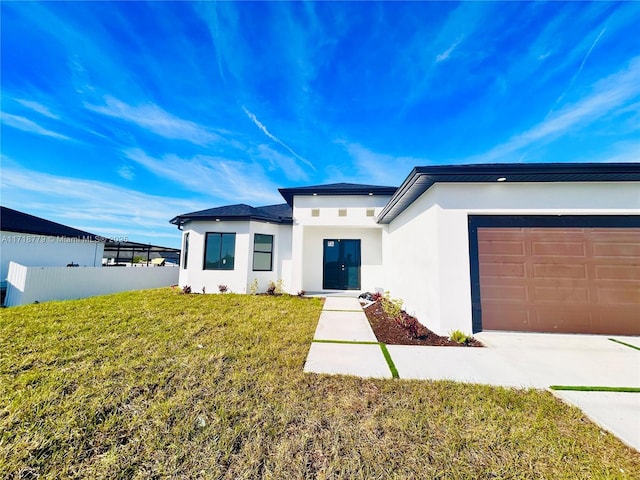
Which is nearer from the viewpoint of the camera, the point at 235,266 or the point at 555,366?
the point at 555,366

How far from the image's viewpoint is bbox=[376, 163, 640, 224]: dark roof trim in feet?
14.8

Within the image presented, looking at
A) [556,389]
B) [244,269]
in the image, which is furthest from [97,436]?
[244,269]

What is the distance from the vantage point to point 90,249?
13.9m

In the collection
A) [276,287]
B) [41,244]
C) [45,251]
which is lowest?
[276,287]

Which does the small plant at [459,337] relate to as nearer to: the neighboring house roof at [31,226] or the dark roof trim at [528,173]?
the dark roof trim at [528,173]

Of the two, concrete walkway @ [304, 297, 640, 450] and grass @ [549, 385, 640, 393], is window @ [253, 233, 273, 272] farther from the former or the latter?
grass @ [549, 385, 640, 393]

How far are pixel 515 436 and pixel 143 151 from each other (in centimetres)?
1681

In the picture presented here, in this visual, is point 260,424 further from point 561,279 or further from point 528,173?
point 561,279

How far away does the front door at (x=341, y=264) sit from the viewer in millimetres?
10812

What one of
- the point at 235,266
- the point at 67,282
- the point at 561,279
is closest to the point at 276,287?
the point at 235,266

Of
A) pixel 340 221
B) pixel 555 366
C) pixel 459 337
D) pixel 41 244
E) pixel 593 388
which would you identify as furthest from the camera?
pixel 41 244

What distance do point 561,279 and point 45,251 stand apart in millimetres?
20270

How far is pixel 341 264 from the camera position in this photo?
1096 centimetres

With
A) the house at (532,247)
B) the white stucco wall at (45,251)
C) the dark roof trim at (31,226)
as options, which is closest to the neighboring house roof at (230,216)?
the house at (532,247)
